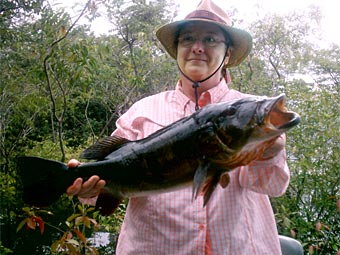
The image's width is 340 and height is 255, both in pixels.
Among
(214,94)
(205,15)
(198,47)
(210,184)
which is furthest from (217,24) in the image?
(210,184)

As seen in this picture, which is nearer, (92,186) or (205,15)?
(92,186)

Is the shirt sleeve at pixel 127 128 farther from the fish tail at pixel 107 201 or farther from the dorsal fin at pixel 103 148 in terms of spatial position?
the fish tail at pixel 107 201

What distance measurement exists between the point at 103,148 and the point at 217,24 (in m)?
0.94

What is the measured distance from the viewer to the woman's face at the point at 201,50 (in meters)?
2.38

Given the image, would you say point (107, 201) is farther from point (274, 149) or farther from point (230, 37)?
point (230, 37)

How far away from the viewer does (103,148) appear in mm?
2201

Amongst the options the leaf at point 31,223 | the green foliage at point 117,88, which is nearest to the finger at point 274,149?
the green foliage at point 117,88

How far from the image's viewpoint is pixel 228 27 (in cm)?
247

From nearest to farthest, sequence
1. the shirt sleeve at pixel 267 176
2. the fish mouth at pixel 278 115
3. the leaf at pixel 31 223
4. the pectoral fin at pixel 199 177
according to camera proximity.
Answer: the fish mouth at pixel 278 115
the pectoral fin at pixel 199 177
the shirt sleeve at pixel 267 176
the leaf at pixel 31 223

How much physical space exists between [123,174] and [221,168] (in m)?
0.55

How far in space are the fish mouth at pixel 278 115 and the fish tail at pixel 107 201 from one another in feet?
2.97

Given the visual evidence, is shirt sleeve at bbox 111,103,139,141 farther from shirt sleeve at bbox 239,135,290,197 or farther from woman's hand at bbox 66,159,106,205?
shirt sleeve at bbox 239,135,290,197

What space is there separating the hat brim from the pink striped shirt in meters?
0.83

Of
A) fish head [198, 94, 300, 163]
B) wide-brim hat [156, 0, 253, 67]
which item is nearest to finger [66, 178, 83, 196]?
fish head [198, 94, 300, 163]
